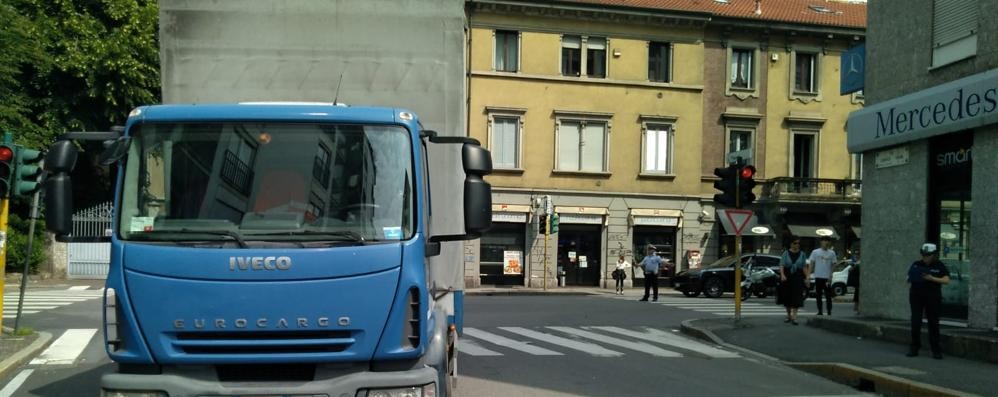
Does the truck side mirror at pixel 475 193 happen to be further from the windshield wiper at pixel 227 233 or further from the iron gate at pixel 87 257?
the iron gate at pixel 87 257

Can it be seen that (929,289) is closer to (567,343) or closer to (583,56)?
(567,343)

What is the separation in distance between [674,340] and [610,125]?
2041cm

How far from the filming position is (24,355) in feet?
39.5

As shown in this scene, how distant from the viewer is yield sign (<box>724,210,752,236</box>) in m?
17.0

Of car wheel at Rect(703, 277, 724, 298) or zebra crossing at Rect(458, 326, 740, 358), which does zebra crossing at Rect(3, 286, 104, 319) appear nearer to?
zebra crossing at Rect(458, 326, 740, 358)

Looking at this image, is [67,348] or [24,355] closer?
[24,355]

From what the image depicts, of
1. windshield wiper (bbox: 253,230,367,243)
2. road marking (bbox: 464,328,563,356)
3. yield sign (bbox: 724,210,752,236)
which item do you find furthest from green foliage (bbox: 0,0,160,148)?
windshield wiper (bbox: 253,230,367,243)

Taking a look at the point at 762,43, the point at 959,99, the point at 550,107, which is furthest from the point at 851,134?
the point at 762,43

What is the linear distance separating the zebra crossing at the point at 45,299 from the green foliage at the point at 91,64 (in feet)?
18.6

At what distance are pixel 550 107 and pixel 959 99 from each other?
22.2 metres

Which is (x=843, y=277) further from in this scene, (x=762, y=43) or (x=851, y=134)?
(x=851, y=134)

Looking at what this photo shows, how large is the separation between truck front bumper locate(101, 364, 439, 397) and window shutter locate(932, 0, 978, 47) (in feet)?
39.6

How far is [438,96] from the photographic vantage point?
7.14 m

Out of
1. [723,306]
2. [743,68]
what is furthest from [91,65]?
[743,68]
